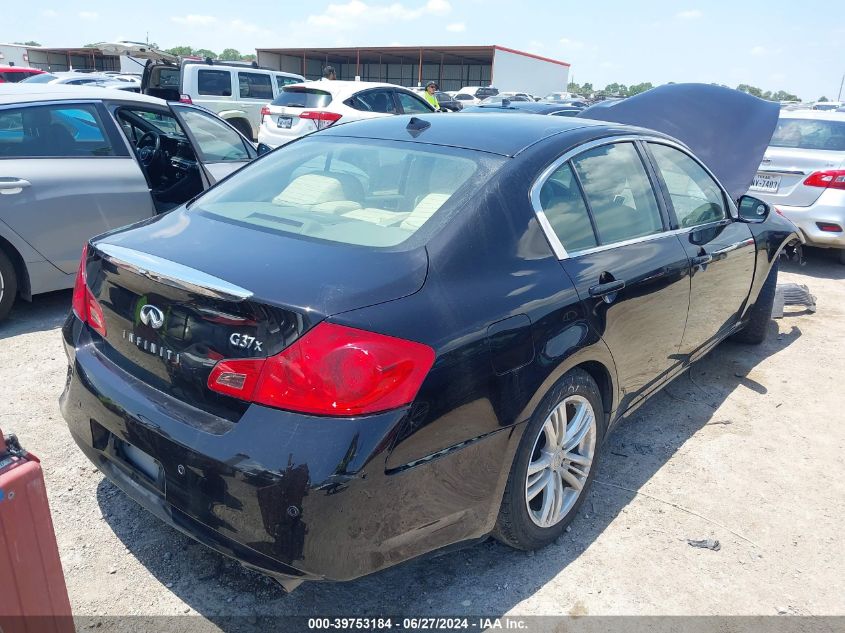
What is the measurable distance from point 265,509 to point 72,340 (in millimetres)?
1166

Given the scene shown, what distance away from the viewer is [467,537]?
2.20 m

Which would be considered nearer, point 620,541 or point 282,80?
point 620,541

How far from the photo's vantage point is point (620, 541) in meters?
2.71

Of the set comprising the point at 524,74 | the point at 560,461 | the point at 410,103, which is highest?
the point at 524,74

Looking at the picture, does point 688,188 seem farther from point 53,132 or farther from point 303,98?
point 303,98

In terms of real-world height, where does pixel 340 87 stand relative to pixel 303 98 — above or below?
above

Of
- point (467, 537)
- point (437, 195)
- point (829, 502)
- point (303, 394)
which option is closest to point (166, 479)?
point (303, 394)

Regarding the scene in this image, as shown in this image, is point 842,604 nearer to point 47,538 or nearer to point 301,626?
point 301,626

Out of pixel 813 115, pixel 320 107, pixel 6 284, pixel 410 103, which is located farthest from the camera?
pixel 410 103

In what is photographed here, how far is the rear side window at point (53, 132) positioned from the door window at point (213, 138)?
0.75 meters

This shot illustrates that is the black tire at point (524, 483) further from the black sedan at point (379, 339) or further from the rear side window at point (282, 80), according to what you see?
the rear side window at point (282, 80)

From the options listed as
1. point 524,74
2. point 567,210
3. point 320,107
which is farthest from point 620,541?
point 524,74

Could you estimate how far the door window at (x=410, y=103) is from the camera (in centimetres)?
1144

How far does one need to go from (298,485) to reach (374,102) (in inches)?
391
